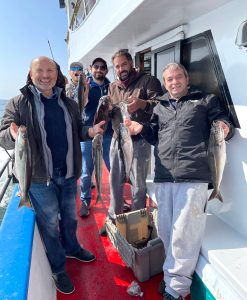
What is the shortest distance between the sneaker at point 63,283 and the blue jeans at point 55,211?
55 mm

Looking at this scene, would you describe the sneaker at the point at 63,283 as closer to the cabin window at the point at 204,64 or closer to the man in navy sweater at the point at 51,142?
the man in navy sweater at the point at 51,142

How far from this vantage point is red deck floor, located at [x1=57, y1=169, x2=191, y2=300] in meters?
2.65

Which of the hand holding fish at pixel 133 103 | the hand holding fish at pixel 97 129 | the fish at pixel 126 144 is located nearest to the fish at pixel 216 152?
the fish at pixel 126 144

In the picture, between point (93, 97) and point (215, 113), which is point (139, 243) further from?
point (93, 97)

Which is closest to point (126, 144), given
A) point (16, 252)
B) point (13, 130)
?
point (13, 130)

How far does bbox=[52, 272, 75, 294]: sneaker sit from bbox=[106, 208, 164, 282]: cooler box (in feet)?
2.16

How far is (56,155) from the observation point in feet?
8.14

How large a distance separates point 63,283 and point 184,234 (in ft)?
4.75

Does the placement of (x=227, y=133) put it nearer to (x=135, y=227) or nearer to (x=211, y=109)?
(x=211, y=109)

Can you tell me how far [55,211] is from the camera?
102 inches

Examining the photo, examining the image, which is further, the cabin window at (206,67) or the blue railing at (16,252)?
the cabin window at (206,67)

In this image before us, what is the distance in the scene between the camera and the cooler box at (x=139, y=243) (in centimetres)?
269

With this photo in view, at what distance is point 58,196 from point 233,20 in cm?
Result: 249

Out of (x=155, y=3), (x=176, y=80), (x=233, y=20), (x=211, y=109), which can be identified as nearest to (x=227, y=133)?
(x=211, y=109)
